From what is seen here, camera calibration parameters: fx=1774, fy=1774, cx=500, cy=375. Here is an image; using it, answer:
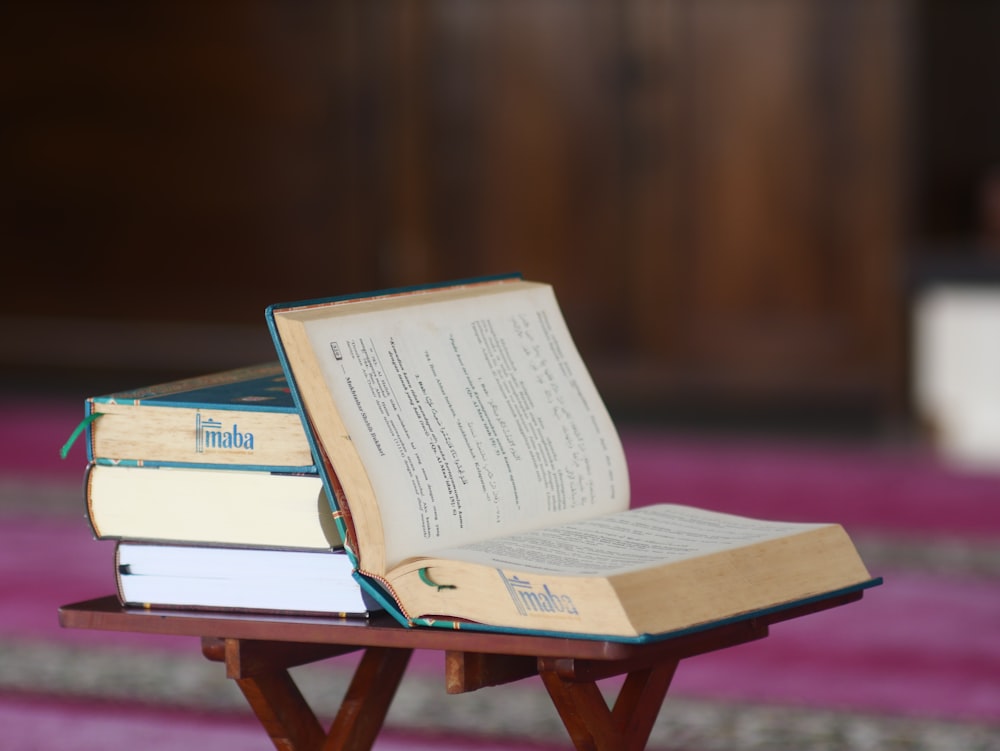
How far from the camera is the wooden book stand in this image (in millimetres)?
1173

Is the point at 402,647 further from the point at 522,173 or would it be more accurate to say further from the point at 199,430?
the point at 522,173

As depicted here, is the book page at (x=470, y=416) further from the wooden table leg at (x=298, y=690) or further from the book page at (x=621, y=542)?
the wooden table leg at (x=298, y=690)

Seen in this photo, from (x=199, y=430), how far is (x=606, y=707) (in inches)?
14.1

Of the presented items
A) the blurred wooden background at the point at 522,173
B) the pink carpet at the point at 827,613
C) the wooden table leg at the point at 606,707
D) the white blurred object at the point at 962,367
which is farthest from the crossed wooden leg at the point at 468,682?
the blurred wooden background at the point at 522,173

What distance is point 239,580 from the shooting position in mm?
1291

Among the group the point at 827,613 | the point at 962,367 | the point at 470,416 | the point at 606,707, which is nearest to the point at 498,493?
the point at 470,416

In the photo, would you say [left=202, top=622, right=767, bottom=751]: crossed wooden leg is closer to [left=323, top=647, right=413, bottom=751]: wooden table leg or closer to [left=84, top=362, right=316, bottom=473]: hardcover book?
[left=323, top=647, right=413, bottom=751]: wooden table leg

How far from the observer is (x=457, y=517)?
4.15 feet

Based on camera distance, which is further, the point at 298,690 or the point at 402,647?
the point at 298,690

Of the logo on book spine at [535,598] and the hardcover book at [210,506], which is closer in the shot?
the logo on book spine at [535,598]

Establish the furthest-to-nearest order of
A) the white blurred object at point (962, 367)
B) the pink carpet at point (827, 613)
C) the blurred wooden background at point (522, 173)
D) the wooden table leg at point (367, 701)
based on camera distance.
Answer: the blurred wooden background at point (522, 173), the white blurred object at point (962, 367), the pink carpet at point (827, 613), the wooden table leg at point (367, 701)

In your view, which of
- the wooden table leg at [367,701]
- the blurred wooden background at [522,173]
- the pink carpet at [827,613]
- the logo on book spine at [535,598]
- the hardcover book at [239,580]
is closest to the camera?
the logo on book spine at [535,598]

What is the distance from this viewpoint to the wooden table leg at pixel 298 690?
132 cm

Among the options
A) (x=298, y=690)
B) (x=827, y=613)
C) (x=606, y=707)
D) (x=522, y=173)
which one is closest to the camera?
(x=606, y=707)
